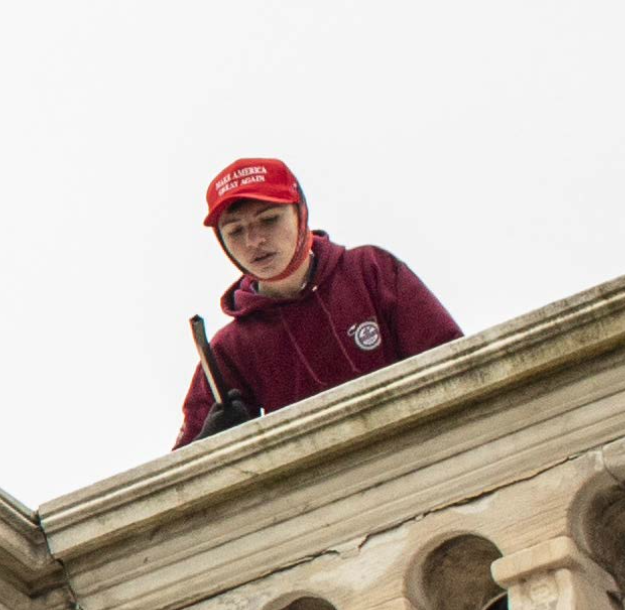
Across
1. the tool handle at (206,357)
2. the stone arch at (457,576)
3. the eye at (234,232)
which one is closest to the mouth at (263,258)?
the eye at (234,232)

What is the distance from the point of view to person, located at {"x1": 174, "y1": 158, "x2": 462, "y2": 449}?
12.9 meters

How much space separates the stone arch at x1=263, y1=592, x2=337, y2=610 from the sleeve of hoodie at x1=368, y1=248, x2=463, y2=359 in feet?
3.98

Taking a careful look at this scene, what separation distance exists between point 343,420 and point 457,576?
0.71m

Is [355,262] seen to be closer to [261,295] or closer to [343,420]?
[261,295]

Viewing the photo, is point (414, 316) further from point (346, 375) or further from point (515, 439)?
point (515, 439)

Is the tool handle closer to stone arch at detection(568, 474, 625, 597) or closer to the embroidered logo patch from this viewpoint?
the embroidered logo patch

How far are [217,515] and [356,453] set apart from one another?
0.61 metres

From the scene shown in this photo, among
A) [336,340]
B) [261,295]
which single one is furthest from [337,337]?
[261,295]

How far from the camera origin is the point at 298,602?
1216 centimetres

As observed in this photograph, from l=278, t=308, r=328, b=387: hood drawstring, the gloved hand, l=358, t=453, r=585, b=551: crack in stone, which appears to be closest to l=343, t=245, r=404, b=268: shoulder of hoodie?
l=278, t=308, r=328, b=387: hood drawstring

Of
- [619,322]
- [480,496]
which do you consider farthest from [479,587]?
[619,322]

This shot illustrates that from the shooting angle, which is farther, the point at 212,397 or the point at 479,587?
the point at 212,397

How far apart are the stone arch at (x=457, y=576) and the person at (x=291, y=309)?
1138mm

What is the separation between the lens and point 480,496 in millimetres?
11898
